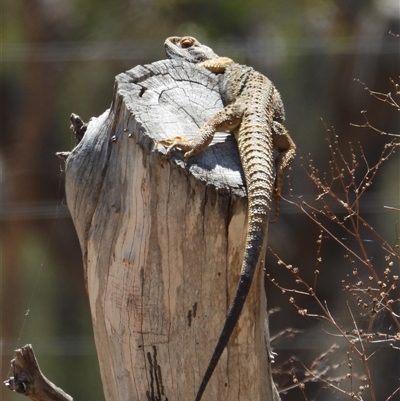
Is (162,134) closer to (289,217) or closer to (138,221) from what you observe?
(138,221)

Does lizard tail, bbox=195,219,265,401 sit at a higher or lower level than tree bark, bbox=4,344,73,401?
higher

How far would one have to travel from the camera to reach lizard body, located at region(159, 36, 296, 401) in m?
1.41

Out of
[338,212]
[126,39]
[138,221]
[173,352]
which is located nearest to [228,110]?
[138,221]

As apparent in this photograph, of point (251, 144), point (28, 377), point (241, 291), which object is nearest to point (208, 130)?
point (251, 144)

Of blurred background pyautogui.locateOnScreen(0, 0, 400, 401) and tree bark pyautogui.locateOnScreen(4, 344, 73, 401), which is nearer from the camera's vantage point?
tree bark pyautogui.locateOnScreen(4, 344, 73, 401)

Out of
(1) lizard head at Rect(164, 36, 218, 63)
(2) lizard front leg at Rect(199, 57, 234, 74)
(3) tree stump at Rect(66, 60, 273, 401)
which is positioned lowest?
(3) tree stump at Rect(66, 60, 273, 401)

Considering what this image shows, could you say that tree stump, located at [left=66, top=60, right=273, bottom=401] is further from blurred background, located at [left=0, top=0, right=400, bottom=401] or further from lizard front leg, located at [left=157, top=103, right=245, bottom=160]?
blurred background, located at [left=0, top=0, right=400, bottom=401]

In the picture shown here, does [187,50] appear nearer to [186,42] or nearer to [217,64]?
[186,42]

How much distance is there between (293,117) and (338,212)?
0.64 metres

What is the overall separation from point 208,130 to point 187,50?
1347 mm

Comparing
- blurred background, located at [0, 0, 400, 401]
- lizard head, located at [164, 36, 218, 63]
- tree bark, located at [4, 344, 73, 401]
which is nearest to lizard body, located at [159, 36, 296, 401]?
lizard head, located at [164, 36, 218, 63]

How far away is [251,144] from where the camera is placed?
1.64 metres

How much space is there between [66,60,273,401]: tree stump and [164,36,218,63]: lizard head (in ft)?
3.54

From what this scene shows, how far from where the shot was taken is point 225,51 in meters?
3.82
